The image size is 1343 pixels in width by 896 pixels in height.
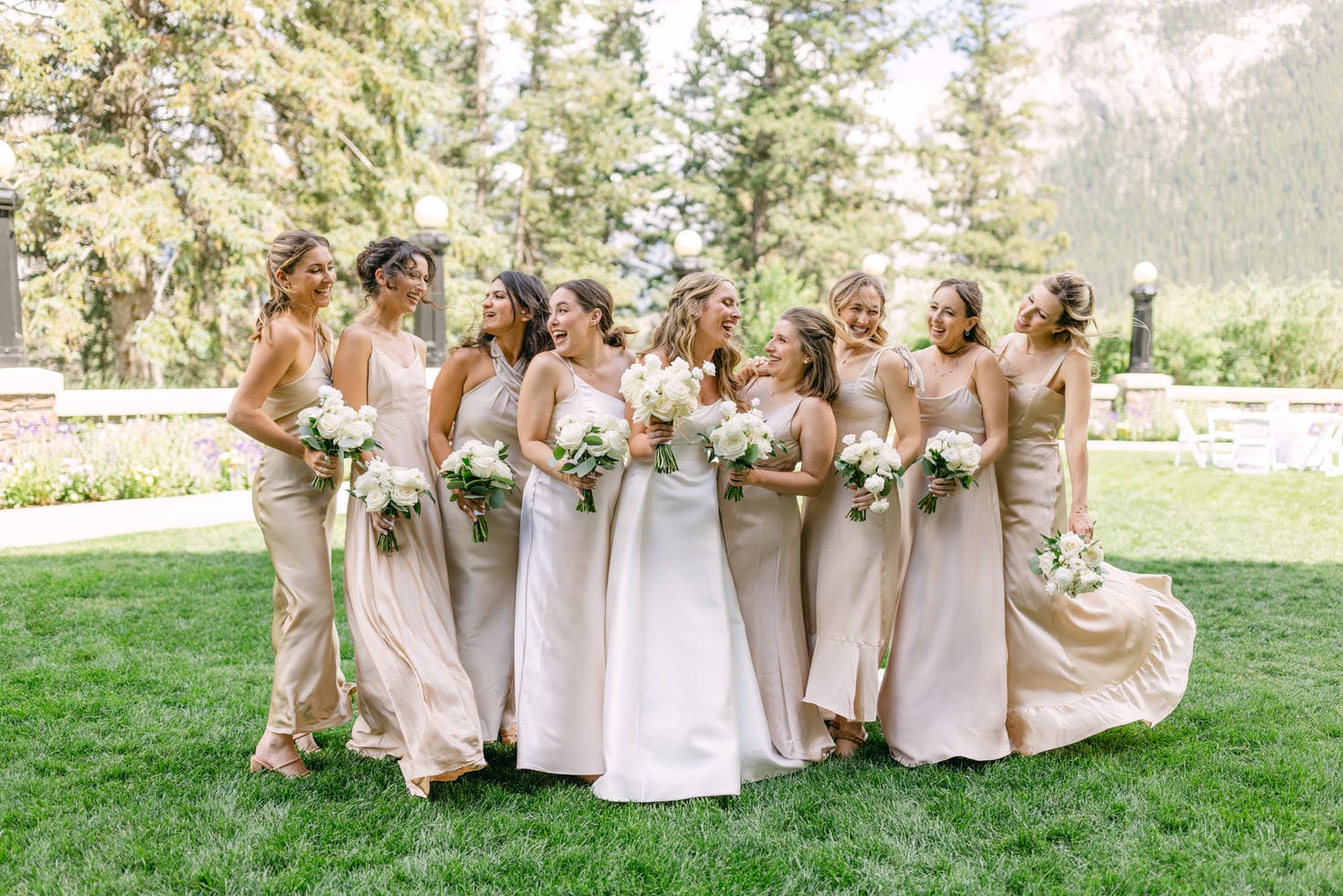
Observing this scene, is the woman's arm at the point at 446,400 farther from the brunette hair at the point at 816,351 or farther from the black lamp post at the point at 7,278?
the black lamp post at the point at 7,278

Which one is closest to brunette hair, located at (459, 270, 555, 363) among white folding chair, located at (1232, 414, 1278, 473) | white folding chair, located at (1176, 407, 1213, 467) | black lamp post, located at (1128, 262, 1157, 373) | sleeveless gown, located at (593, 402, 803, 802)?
sleeveless gown, located at (593, 402, 803, 802)

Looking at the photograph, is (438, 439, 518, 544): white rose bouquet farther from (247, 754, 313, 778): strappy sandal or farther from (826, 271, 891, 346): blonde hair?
(826, 271, 891, 346): blonde hair

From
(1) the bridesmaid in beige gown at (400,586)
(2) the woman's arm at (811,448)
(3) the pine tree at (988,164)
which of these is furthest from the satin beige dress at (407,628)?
(3) the pine tree at (988,164)

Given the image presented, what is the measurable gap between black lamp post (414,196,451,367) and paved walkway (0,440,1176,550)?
303 cm

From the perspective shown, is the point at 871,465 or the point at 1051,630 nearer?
the point at 871,465

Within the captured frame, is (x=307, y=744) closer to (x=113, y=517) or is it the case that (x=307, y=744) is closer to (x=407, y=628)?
(x=407, y=628)

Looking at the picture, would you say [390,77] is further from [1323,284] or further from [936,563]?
[1323,284]

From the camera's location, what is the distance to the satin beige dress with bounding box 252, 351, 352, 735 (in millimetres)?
4281

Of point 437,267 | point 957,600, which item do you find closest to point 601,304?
point 957,600

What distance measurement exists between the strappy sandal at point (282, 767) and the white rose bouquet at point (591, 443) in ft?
5.63

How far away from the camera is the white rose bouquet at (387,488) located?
4031 millimetres

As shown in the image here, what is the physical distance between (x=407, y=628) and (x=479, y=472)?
0.73 meters

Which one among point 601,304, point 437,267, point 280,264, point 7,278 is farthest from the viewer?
point 437,267

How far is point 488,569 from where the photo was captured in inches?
181
